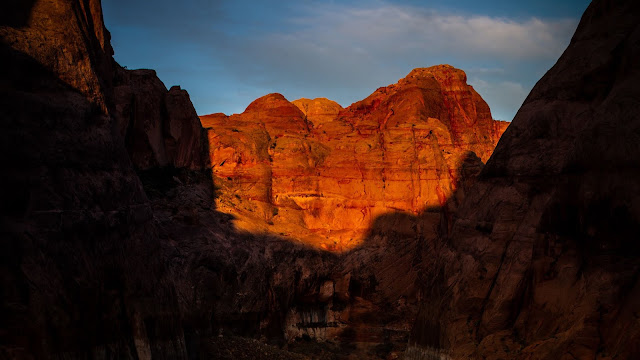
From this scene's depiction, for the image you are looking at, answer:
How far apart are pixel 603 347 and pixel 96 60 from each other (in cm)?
2075

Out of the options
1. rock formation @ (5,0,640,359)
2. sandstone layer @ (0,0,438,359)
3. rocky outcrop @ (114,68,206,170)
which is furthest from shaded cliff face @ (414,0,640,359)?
rocky outcrop @ (114,68,206,170)

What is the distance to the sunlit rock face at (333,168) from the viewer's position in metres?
46.4

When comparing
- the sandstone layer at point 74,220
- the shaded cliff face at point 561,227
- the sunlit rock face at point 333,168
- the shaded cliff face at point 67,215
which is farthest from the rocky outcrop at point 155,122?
the shaded cliff face at point 561,227

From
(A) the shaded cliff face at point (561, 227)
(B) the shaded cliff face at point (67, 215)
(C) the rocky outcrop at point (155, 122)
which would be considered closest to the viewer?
(A) the shaded cliff face at point (561, 227)

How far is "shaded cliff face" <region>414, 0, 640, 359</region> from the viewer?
1263cm

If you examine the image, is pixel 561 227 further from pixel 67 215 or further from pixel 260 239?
pixel 260 239

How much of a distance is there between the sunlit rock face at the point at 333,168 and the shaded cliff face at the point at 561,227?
22226 mm

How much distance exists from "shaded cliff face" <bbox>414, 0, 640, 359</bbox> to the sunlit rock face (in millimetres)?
22226

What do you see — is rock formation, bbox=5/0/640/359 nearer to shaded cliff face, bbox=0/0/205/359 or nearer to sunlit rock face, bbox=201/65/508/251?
shaded cliff face, bbox=0/0/205/359

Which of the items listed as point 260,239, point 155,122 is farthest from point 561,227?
point 155,122

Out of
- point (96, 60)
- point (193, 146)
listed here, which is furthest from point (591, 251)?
Answer: point (193, 146)

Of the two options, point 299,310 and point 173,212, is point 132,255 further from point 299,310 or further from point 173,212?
point 299,310

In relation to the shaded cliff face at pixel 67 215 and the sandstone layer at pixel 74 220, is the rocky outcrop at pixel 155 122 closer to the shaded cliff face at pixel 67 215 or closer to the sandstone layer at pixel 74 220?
the sandstone layer at pixel 74 220

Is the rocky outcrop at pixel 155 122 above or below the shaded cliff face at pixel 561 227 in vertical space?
above
